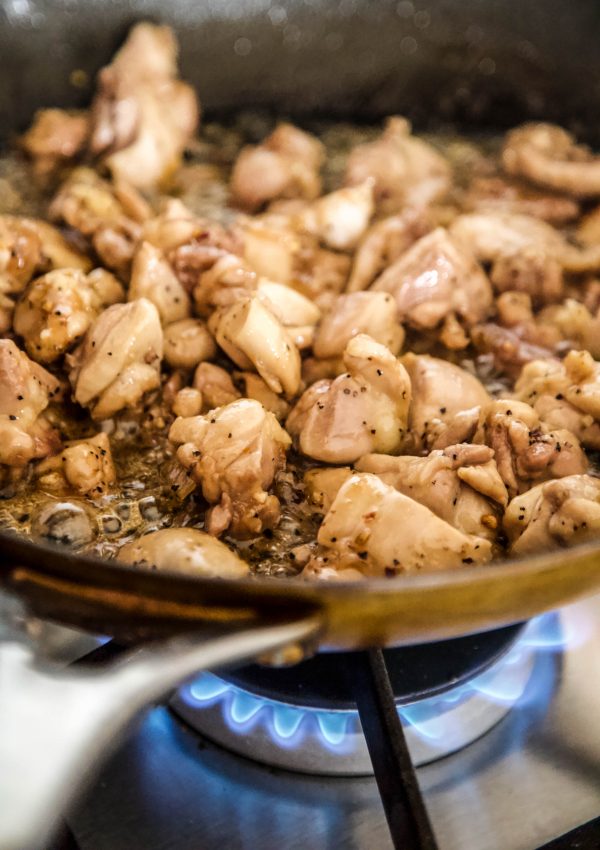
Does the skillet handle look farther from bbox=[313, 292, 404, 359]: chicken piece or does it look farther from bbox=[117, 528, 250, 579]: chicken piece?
bbox=[313, 292, 404, 359]: chicken piece

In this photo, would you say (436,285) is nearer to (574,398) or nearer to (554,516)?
(574,398)

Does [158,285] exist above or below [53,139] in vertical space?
below

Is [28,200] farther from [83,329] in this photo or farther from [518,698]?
[518,698]

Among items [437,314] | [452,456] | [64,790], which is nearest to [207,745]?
[64,790]

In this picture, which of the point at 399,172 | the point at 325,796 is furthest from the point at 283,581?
the point at 399,172

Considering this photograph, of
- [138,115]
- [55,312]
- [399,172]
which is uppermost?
[138,115]

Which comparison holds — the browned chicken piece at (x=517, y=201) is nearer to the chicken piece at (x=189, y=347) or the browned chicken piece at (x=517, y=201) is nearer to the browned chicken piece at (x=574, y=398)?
the browned chicken piece at (x=574, y=398)

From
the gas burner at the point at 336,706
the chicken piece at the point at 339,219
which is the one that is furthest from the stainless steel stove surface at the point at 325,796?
the chicken piece at the point at 339,219
